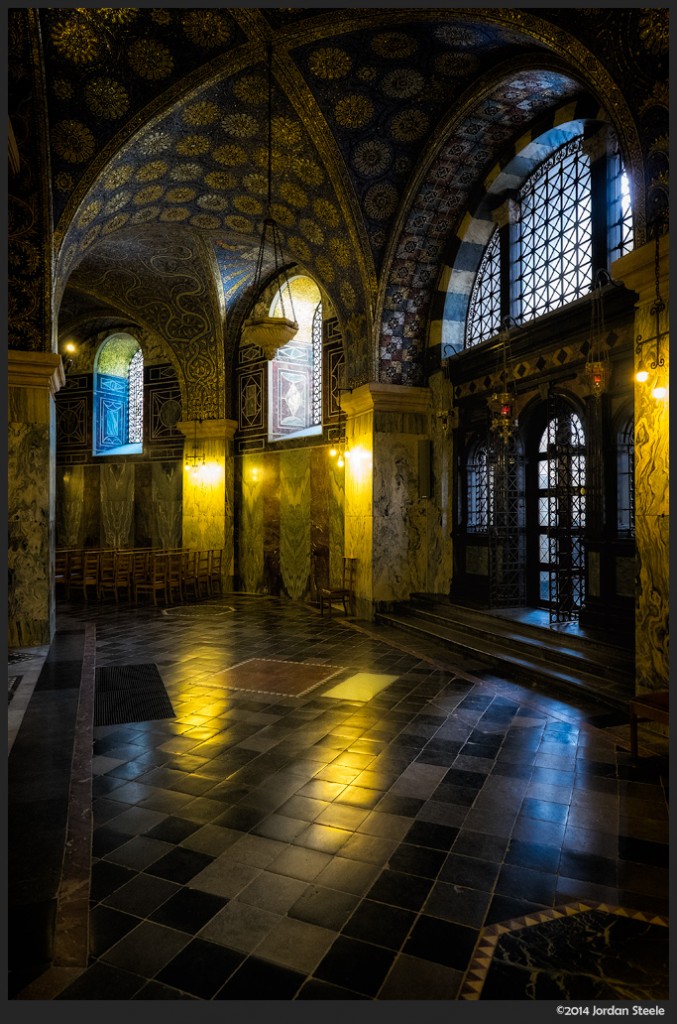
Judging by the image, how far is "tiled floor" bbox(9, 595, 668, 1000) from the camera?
96.6 inches

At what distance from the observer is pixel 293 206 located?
10.0 meters

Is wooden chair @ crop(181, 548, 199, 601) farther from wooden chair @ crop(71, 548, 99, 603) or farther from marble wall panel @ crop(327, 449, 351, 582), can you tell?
marble wall panel @ crop(327, 449, 351, 582)

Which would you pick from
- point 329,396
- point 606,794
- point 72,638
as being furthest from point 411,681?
point 329,396

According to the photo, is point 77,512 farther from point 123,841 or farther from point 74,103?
point 123,841

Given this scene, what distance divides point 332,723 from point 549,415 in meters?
5.19

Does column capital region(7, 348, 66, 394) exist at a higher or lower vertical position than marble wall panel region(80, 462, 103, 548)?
higher

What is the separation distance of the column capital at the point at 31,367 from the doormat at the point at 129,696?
4238 mm

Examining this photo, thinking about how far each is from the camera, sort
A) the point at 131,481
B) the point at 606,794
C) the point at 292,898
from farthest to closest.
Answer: the point at 131,481, the point at 606,794, the point at 292,898

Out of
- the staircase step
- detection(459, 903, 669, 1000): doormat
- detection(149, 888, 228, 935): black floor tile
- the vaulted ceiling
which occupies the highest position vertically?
the vaulted ceiling

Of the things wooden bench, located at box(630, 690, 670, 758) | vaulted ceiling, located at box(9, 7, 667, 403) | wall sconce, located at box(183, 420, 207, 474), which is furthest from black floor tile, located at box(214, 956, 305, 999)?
wall sconce, located at box(183, 420, 207, 474)

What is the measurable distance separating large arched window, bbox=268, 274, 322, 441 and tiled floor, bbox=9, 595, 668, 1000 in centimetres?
887

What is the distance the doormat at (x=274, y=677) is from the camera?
20.7 ft

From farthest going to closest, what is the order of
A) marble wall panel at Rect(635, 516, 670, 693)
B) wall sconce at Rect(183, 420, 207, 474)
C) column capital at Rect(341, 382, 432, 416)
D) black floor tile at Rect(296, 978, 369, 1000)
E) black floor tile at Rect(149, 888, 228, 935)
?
wall sconce at Rect(183, 420, 207, 474) → column capital at Rect(341, 382, 432, 416) → marble wall panel at Rect(635, 516, 670, 693) → black floor tile at Rect(149, 888, 228, 935) → black floor tile at Rect(296, 978, 369, 1000)

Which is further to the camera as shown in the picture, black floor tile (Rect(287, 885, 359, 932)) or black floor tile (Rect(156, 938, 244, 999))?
black floor tile (Rect(287, 885, 359, 932))
